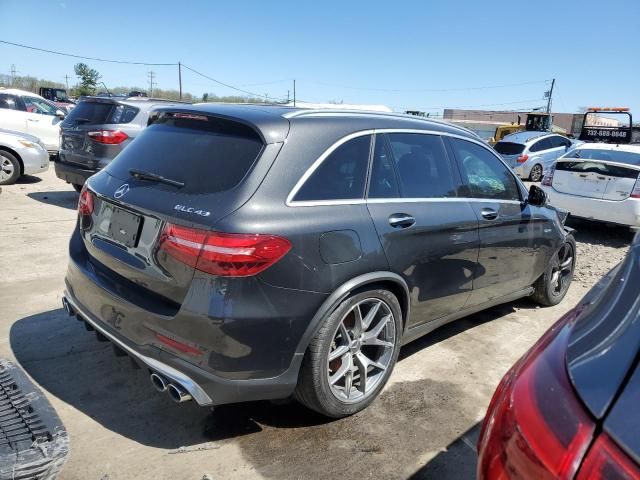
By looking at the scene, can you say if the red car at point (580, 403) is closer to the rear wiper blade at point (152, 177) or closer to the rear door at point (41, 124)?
the rear wiper blade at point (152, 177)

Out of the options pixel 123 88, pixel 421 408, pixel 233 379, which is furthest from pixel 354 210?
pixel 123 88

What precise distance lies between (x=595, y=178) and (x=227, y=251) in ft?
25.0

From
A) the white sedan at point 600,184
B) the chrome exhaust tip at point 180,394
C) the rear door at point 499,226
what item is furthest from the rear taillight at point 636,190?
the chrome exhaust tip at point 180,394

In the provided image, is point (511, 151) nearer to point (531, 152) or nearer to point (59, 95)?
point (531, 152)

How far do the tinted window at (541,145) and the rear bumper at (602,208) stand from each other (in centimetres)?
815

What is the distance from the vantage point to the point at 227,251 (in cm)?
239

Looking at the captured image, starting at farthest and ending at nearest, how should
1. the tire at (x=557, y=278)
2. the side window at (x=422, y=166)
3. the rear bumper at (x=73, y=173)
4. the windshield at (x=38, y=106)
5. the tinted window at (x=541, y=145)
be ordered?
the tinted window at (x=541, y=145) < the windshield at (x=38, y=106) < the rear bumper at (x=73, y=173) < the tire at (x=557, y=278) < the side window at (x=422, y=166)

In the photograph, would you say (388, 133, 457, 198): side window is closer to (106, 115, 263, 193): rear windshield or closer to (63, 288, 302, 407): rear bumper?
(106, 115, 263, 193): rear windshield

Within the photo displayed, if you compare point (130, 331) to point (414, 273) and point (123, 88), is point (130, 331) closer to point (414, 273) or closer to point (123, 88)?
point (414, 273)

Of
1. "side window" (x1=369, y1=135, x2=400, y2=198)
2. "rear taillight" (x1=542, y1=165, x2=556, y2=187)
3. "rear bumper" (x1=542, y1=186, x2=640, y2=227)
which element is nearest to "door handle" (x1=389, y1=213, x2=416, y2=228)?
"side window" (x1=369, y1=135, x2=400, y2=198)

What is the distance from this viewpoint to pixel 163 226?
2582 millimetres

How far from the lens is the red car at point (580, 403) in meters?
1.03

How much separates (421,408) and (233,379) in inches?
53.2

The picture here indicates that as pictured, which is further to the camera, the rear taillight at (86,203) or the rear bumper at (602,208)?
the rear bumper at (602,208)
